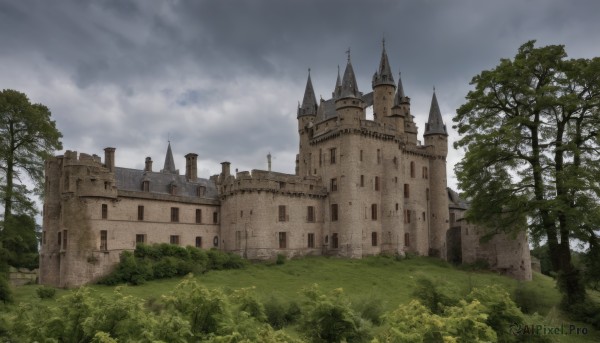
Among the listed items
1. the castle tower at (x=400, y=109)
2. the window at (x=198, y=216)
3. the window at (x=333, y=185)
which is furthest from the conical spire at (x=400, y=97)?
the window at (x=198, y=216)

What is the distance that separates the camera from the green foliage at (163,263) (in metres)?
40.7

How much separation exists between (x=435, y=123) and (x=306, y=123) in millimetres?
15737

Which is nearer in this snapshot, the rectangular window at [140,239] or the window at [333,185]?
the rectangular window at [140,239]

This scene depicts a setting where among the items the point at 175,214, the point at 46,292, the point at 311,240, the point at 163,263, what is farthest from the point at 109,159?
the point at 311,240

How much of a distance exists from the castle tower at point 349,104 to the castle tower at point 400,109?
19.6 ft

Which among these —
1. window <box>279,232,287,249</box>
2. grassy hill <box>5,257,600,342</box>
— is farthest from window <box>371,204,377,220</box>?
window <box>279,232,287,249</box>

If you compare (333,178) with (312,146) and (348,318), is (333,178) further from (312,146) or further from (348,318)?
(348,318)

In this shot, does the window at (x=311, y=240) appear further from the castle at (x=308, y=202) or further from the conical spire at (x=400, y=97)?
the conical spire at (x=400, y=97)

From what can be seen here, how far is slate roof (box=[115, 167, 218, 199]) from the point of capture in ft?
158

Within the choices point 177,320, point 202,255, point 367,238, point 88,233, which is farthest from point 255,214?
point 177,320

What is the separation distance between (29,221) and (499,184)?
110 ft

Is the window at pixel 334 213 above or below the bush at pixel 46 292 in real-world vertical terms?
above

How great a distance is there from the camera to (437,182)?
207 feet

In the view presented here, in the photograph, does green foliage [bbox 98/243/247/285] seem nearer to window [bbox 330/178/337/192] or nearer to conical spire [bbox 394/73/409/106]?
window [bbox 330/178/337/192]
